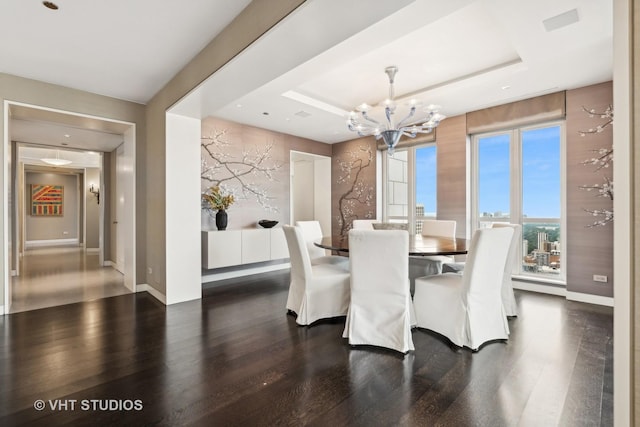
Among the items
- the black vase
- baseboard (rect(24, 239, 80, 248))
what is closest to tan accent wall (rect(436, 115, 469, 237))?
the black vase

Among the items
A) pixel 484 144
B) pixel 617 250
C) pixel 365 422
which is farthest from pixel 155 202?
pixel 484 144

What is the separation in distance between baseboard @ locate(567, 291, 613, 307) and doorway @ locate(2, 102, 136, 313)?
230 inches

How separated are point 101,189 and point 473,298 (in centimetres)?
743

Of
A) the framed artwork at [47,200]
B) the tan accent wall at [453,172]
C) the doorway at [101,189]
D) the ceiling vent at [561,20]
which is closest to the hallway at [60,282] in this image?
the doorway at [101,189]

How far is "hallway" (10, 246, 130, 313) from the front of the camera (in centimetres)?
384

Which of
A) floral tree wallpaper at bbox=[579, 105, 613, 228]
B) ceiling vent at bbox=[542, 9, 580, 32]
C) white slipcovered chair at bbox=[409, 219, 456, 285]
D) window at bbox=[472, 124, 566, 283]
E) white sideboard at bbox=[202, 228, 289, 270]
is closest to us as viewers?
ceiling vent at bbox=[542, 9, 580, 32]

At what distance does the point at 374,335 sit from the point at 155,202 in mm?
3267

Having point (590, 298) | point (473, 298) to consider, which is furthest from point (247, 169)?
point (590, 298)

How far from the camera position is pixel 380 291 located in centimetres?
252

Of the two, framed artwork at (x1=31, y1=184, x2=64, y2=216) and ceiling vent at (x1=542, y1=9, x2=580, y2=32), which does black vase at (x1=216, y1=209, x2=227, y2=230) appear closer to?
ceiling vent at (x1=542, y1=9, x2=580, y2=32)

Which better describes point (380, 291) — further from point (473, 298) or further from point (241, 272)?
point (241, 272)

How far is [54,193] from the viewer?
32.7 ft

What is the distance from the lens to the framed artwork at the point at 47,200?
9656 millimetres

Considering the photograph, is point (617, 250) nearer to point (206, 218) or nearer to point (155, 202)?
point (155, 202)
